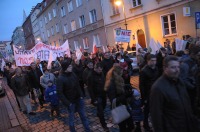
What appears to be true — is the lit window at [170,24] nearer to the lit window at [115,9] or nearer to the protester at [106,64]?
the lit window at [115,9]

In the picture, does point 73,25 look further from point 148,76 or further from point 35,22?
point 148,76

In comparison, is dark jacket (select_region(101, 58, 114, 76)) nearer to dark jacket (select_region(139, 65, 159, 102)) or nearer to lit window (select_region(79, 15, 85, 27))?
dark jacket (select_region(139, 65, 159, 102))

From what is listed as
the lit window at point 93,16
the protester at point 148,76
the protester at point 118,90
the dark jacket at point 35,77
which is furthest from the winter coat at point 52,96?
the lit window at point 93,16

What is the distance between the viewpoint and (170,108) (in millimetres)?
2963

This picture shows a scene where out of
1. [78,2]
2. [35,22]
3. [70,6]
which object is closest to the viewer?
[78,2]

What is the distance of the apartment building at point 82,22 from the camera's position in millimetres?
25141

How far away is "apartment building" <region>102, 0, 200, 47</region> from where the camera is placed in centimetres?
1512

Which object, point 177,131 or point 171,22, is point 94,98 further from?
point 171,22

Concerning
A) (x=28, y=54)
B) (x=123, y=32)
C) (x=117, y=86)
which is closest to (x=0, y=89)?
(x=28, y=54)

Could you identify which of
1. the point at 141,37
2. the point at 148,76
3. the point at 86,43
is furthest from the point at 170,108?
the point at 86,43

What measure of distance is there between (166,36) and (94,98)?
12.8 metres

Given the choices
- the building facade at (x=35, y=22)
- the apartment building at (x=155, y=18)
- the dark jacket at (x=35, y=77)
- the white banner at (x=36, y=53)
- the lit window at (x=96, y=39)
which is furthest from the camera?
the building facade at (x=35, y=22)

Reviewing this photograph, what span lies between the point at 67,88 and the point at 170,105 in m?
2.87

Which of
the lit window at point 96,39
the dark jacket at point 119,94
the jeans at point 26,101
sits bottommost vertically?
the jeans at point 26,101
